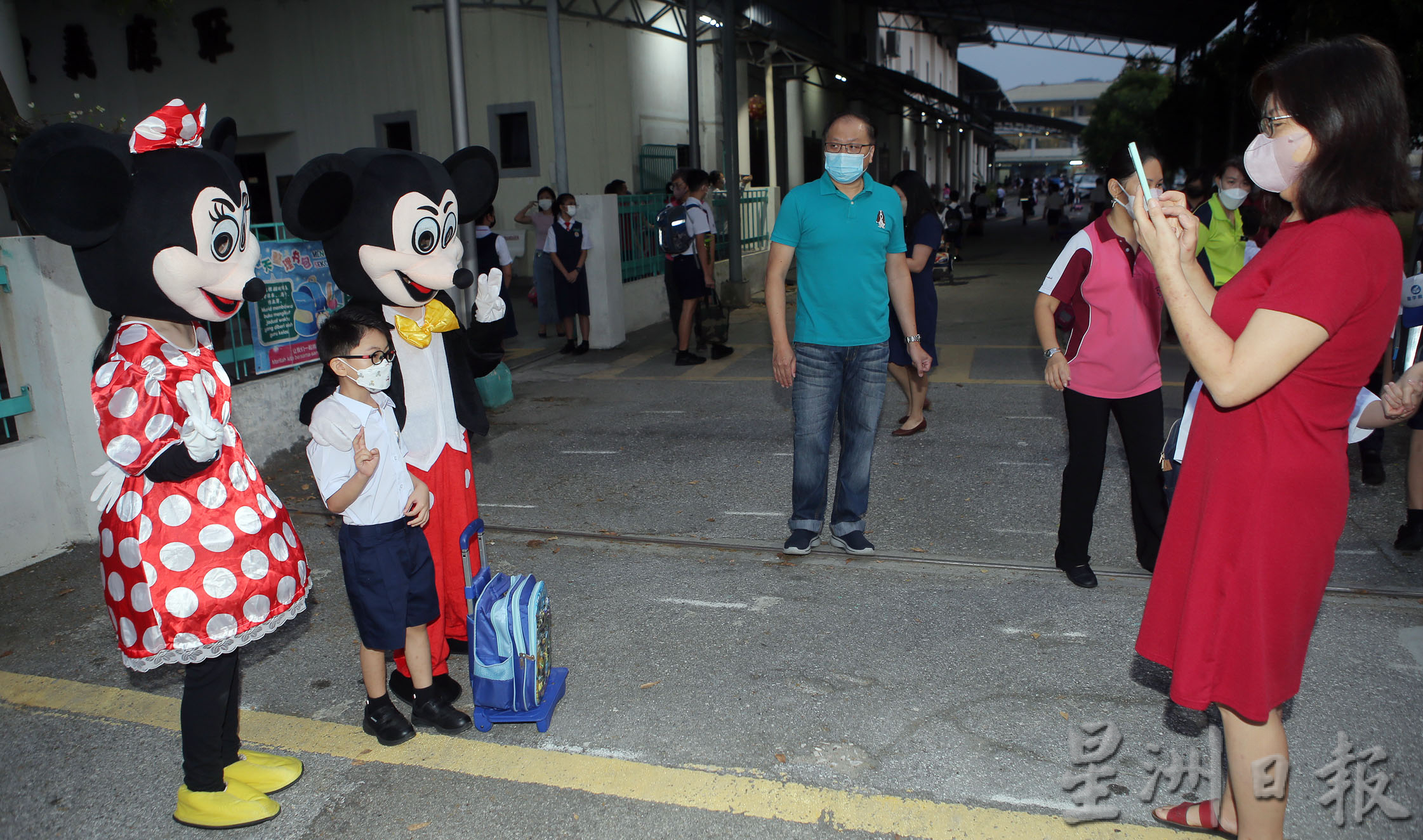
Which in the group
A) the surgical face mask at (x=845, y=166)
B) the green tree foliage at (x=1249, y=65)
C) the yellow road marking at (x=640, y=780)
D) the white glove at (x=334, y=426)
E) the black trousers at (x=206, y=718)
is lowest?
the yellow road marking at (x=640, y=780)

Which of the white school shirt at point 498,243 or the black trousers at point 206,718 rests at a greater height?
the white school shirt at point 498,243

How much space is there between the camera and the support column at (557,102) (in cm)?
1134

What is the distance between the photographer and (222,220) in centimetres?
271

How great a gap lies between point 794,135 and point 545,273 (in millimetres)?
14316

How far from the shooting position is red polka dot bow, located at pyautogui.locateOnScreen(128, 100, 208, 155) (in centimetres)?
263

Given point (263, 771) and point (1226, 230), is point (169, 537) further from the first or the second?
point (1226, 230)

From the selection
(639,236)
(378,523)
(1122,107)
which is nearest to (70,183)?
(378,523)

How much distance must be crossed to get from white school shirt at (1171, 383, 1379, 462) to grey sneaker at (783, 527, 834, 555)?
6.49 ft

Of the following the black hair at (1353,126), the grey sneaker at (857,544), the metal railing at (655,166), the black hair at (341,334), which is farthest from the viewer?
the metal railing at (655,166)

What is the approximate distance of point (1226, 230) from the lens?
5.16 metres

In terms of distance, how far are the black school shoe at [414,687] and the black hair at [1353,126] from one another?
2.77 meters

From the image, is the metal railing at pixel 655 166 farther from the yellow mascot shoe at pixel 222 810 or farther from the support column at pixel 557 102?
the yellow mascot shoe at pixel 222 810

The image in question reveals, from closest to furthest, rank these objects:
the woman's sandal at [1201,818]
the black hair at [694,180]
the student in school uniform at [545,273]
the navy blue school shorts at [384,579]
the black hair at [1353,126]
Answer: the black hair at [1353,126] < the woman's sandal at [1201,818] < the navy blue school shorts at [384,579] < the black hair at [694,180] < the student in school uniform at [545,273]

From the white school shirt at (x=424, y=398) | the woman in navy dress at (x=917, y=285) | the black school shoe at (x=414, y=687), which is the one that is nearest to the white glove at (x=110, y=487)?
the white school shirt at (x=424, y=398)
